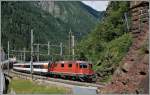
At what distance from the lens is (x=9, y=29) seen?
149 metres

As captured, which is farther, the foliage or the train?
the foliage

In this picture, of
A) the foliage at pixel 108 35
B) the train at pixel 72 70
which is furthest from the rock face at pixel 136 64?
→ the foliage at pixel 108 35

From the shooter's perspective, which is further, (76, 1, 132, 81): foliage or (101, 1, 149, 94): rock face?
(76, 1, 132, 81): foliage

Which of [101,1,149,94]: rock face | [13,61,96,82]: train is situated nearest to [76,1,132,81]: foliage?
[13,61,96,82]: train

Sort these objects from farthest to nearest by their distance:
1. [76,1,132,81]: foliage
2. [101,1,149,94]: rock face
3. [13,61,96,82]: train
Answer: [76,1,132,81]: foliage, [13,61,96,82]: train, [101,1,149,94]: rock face

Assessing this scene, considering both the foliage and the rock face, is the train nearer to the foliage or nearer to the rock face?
the foliage

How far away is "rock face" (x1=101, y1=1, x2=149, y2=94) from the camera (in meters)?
15.5

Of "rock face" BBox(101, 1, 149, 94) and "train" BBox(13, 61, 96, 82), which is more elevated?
"rock face" BBox(101, 1, 149, 94)

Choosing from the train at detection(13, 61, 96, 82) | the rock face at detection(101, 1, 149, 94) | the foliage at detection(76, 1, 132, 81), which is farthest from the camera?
the foliage at detection(76, 1, 132, 81)

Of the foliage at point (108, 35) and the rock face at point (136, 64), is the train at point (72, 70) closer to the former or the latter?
the foliage at point (108, 35)

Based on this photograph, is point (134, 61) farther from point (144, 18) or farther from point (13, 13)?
point (13, 13)

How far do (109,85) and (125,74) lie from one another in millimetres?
1143

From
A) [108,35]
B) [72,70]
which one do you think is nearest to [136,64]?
[72,70]

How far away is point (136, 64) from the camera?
16.0 meters
